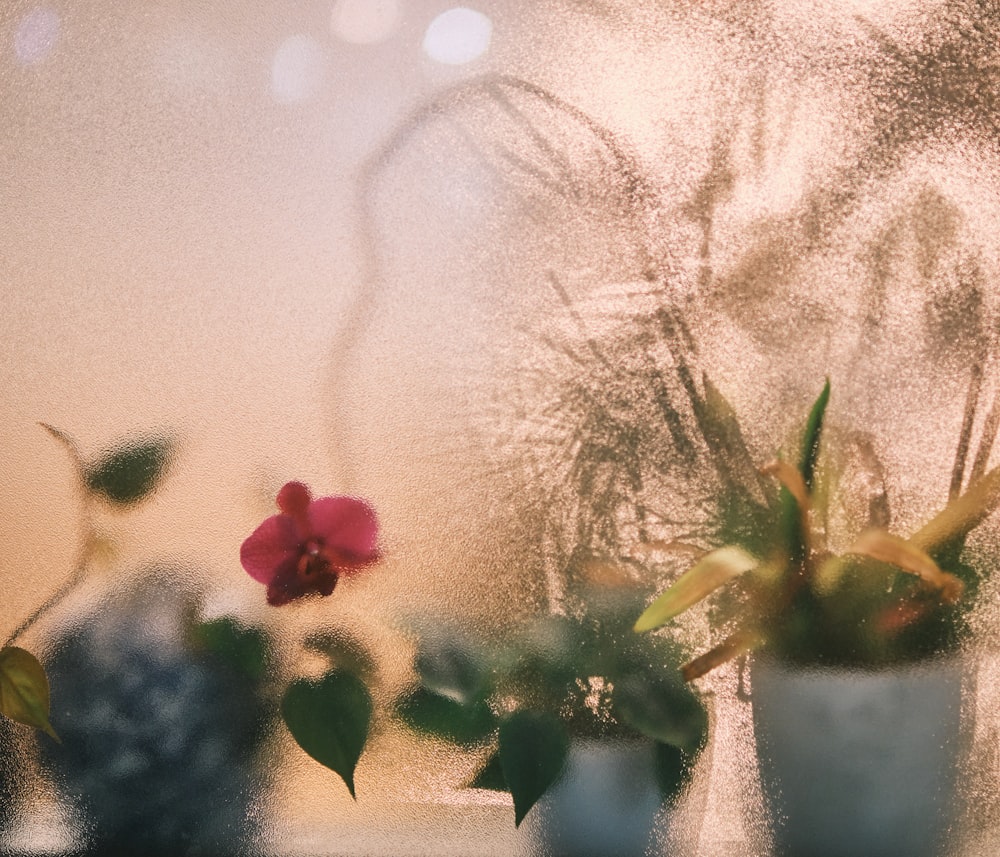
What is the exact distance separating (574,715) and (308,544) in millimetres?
175

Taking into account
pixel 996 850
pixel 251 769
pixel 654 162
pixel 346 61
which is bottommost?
pixel 996 850

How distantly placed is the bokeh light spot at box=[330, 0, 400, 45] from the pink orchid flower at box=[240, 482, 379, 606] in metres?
0.26

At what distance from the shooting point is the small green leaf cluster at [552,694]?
18.1 inches

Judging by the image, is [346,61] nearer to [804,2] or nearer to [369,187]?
[369,187]

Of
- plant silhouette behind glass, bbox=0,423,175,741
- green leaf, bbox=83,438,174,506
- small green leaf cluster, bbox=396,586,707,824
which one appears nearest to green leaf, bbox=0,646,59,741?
plant silhouette behind glass, bbox=0,423,175,741

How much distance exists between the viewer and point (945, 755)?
1.47 feet

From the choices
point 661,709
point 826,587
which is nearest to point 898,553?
point 826,587

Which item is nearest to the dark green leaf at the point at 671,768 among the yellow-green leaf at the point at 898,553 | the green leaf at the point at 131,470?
the yellow-green leaf at the point at 898,553

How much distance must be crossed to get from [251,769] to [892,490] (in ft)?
1.28

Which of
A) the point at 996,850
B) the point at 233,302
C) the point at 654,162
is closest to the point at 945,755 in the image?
the point at 996,850

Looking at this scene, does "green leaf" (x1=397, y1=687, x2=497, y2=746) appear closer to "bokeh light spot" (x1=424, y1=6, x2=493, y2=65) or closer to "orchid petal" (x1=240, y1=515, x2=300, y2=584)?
"orchid petal" (x1=240, y1=515, x2=300, y2=584)

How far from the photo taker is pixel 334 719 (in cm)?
47

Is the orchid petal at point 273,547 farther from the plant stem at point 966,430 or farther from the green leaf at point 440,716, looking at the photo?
the plant stem at point 966,430

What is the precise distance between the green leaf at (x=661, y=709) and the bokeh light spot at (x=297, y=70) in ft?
1.23
